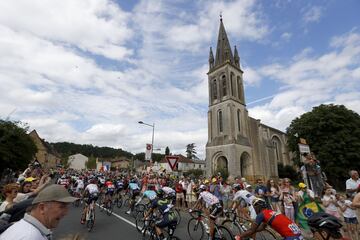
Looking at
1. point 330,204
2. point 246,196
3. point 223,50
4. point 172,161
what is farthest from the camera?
point 223,50

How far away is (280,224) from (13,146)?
28.8 m

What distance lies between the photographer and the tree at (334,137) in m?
28.9

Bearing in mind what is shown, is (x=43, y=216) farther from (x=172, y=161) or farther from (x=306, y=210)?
(x=172, y=161)

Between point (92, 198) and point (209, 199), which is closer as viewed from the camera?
point (209, 199)

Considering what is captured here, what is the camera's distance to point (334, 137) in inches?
1176

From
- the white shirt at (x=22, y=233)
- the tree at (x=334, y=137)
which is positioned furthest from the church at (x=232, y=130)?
the white shirt at (x=22, y=233)

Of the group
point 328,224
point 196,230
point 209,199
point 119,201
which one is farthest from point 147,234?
point 119,201

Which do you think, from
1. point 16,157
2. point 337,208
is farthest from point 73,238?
point 16,157

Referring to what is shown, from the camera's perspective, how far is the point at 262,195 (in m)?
10.2

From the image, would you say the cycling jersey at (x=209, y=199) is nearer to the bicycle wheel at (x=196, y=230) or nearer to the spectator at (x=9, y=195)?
the bicycle wheel at (x=196, y=230)

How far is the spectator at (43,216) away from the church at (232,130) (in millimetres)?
33805

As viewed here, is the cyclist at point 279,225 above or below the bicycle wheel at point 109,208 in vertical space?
above

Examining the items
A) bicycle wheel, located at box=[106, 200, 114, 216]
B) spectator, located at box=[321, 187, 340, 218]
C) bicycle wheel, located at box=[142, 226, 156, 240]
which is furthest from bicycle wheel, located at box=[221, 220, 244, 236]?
bicycle wheel, located at box=[106, 200, 114, 216]

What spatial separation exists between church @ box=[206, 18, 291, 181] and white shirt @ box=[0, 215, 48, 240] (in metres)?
34.1
